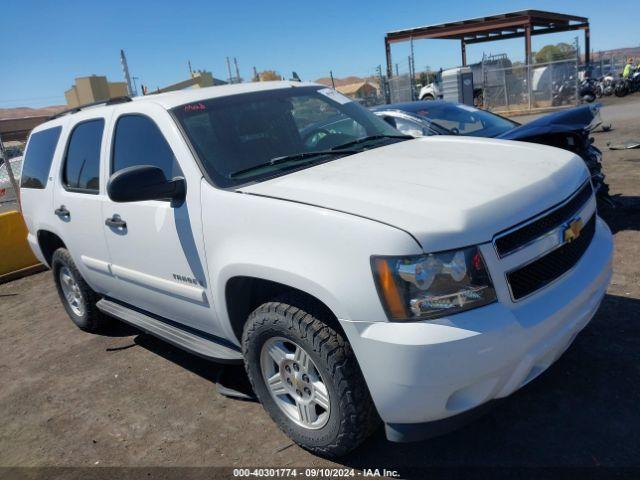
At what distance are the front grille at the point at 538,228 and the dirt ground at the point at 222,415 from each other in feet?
3.59

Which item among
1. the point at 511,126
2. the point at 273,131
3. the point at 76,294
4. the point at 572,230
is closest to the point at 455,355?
the point at 572,230

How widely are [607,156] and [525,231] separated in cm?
883

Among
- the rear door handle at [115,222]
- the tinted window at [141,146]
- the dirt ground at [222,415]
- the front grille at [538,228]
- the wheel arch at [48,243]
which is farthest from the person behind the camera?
the wheel arch at [48,243]

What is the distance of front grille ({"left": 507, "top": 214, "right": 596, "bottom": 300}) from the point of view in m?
2.31

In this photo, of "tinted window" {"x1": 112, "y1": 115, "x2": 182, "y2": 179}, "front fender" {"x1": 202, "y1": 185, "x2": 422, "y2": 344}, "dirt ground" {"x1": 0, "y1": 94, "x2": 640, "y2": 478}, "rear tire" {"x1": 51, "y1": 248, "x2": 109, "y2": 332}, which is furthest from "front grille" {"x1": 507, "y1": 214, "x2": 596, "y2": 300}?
"rear tire" {"x1": 51, "y1": 248, "x2": 109, "y2": 332}

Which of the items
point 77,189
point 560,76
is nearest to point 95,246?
point 77,189

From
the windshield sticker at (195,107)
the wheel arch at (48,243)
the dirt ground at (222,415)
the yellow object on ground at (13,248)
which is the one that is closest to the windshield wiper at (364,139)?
the windshield sticker at (195,107)

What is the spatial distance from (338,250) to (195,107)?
1665 mm

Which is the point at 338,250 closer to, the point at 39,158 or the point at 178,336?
the point at 178,336

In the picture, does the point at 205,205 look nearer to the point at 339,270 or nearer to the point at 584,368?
the point at 339,270

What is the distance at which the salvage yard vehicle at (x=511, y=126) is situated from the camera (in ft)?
18.0

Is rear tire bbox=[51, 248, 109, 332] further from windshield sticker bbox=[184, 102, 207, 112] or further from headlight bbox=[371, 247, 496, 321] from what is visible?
headlight bbox=[371, 247, 496, 321]

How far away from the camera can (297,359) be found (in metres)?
2.70

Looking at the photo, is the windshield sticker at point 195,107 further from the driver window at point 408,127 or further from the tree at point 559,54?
the tree at point 559,54
